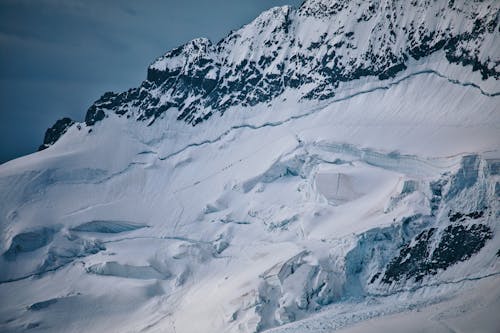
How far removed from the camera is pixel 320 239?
248ft

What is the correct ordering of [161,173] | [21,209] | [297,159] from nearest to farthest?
1. [297,159]
2. [21,209]
3. [161,173]

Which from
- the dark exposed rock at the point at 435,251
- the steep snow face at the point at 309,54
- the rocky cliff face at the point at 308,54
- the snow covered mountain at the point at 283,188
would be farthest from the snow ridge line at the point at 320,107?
the dark exposed rock at the point at 435,251

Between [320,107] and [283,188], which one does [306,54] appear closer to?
[320,107]

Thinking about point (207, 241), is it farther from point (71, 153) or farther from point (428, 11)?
point (428, 11)

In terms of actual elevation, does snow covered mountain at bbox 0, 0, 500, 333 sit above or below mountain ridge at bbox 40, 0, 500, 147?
below

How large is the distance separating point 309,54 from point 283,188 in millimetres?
32081

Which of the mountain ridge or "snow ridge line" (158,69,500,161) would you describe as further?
the mountain ridge

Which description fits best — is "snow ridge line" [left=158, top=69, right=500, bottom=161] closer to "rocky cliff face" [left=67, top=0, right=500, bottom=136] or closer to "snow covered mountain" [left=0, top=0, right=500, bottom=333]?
"snow covered mountain" [left=0, top=0, right=500, bottom=333]

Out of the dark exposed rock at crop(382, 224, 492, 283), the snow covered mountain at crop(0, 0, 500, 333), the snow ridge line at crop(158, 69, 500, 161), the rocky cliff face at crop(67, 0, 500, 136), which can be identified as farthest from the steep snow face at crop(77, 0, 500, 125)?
the dark exposed rock at crop(382, 224, 492, 283)

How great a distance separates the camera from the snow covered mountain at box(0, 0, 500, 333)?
67375 mm

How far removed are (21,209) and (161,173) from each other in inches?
969

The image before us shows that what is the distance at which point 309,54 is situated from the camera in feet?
373

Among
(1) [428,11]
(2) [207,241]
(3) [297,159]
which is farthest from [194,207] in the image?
(1) [428,11]

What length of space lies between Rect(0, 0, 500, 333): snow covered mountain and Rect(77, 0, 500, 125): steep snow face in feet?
1.07
